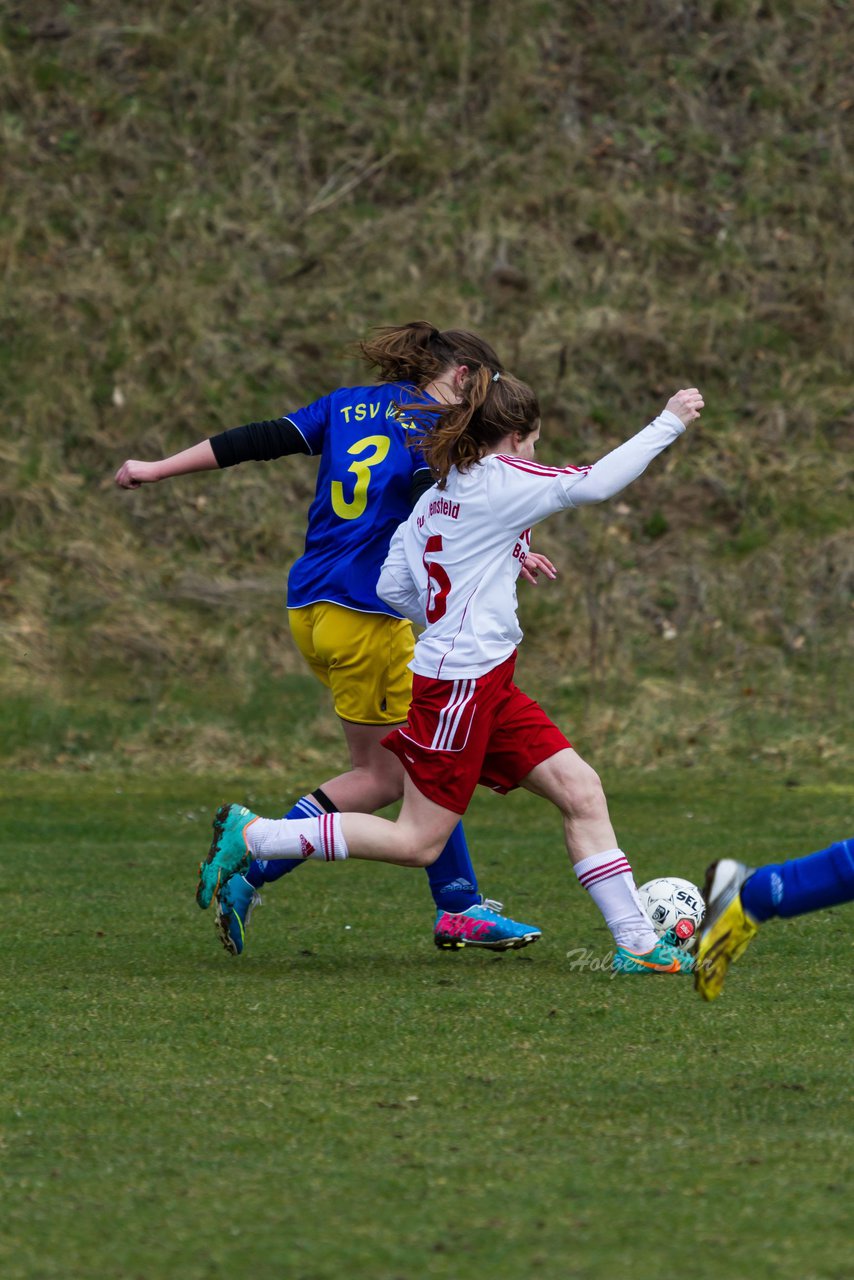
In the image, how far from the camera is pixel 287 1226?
127 inches

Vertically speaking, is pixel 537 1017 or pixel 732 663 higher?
pixel 537 1017

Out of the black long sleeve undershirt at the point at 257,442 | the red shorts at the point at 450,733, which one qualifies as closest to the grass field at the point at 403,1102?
the red shorts at the point at 450,733

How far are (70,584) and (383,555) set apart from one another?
27.4 ft

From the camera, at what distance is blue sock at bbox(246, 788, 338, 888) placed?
6.02 m

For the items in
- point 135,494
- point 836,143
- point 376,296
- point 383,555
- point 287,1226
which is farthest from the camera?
point 836,143

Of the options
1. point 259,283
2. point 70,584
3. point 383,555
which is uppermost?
point 383,555

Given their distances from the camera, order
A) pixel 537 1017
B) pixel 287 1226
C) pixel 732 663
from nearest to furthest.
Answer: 1. pixel 287 1226
2. pixel 537 1017
3. pixel 732 663

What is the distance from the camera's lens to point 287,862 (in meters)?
6.02

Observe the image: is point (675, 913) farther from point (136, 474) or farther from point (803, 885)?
point (136, 474)

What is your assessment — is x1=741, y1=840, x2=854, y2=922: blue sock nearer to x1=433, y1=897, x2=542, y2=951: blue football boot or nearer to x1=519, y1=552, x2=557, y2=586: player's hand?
x1=519, y1=552, x2=557, y2=586: player's hand

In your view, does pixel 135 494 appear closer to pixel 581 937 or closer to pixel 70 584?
pixel 70 584

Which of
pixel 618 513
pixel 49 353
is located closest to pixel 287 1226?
pixel 618 513

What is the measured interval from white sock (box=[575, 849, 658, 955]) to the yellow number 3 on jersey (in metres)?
1.46

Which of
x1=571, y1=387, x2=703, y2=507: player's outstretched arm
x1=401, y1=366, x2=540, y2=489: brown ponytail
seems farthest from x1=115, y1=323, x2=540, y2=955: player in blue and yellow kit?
x1=571, y1=387, x2=703, y2=507: player's outstretched arm
